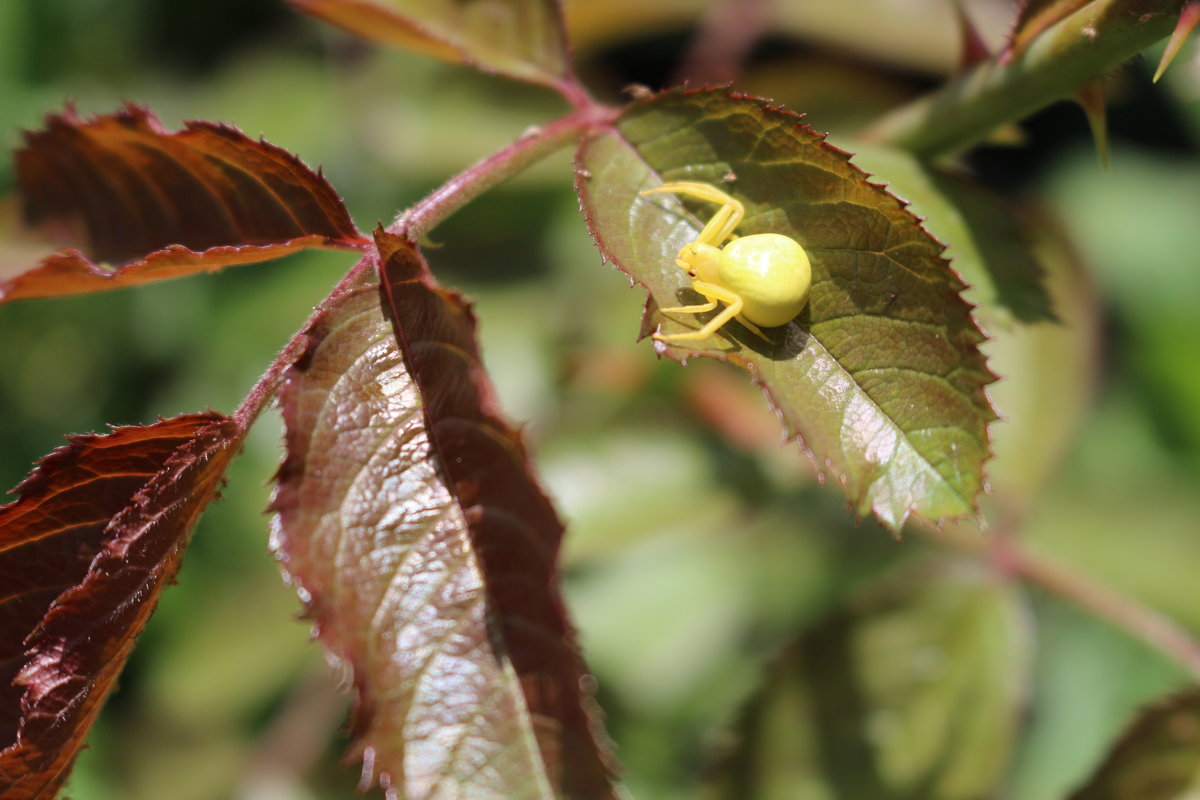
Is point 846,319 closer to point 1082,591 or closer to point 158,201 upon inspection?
point 158,201

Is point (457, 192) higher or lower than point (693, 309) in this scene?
higher

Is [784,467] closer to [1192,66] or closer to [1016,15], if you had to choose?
[1192,66]

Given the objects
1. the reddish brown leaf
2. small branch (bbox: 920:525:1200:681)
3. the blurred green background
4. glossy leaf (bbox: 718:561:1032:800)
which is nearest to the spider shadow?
the reddish brown leaf

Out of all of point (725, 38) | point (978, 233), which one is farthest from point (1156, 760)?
point (725, 38)

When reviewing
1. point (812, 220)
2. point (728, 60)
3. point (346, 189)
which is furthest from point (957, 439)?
point (346, 189)

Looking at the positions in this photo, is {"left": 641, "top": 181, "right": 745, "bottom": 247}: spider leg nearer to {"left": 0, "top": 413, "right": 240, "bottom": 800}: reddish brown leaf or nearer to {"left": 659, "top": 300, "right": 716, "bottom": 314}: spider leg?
{"left": 659, "top": 300, "right": 716, "bottom": 314}: spider leg

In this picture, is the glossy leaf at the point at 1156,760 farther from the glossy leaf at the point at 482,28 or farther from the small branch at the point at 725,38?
the small branch at the point at 725,38
